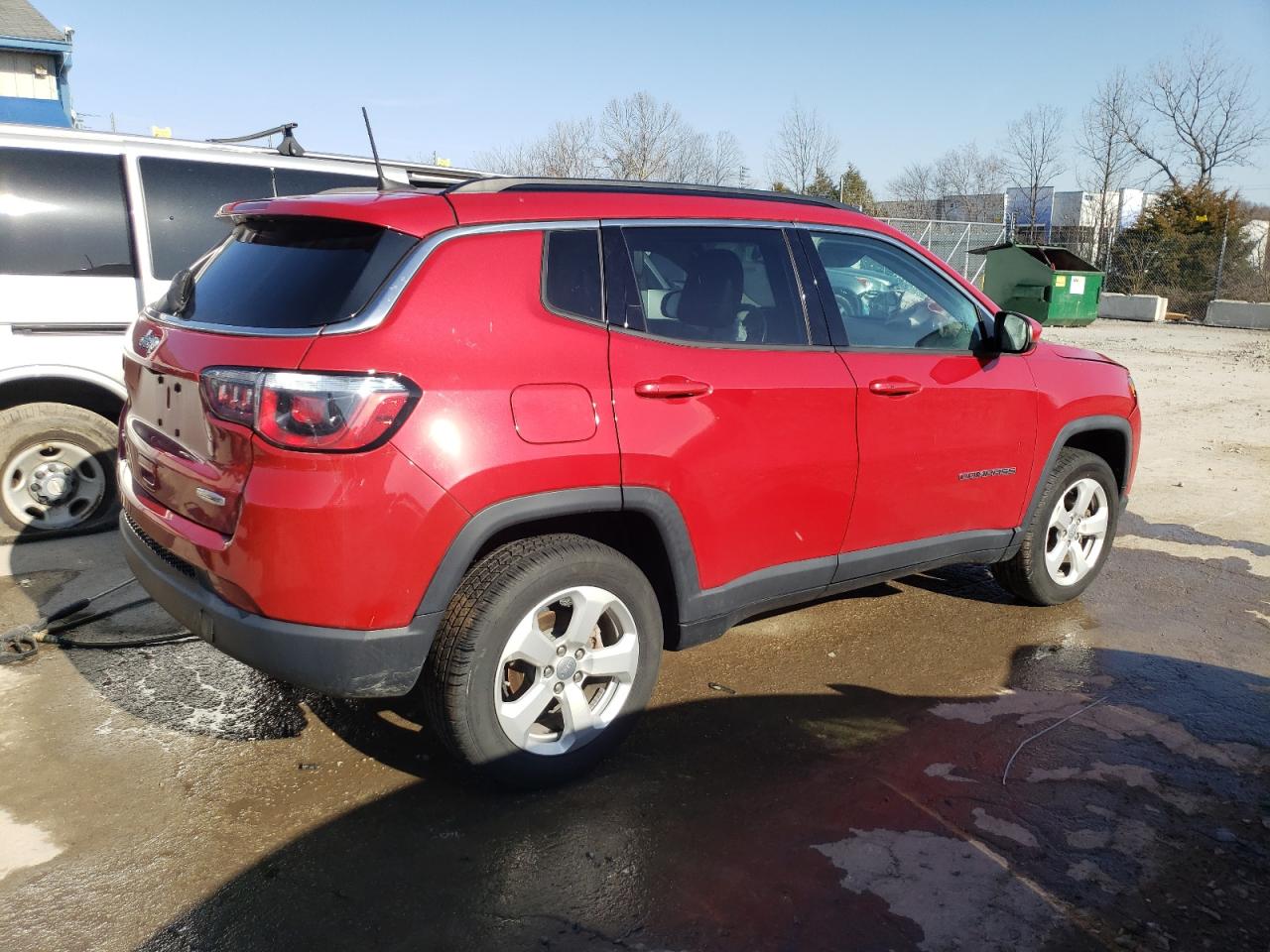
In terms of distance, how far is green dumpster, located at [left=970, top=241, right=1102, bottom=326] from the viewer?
21.5 metres

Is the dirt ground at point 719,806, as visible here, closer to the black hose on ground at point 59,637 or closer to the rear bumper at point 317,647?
the black hose on ground at point 59,637

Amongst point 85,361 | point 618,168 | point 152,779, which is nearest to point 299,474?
point 152,779

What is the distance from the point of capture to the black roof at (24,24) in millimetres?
25156

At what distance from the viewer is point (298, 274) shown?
9.97 ft

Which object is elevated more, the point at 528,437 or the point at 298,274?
the point at 298,274

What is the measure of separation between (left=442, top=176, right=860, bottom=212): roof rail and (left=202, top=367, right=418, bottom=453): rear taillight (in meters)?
0.80

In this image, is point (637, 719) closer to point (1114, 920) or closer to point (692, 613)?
point (692, 613)

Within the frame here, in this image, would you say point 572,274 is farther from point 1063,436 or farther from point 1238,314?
point 1238,314

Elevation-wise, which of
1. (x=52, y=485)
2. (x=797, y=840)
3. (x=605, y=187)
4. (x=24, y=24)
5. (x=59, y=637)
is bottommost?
(x=797, y=840)

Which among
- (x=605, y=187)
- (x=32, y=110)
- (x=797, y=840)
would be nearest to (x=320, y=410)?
(x=605, y=187)

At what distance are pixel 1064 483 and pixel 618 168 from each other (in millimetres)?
29099

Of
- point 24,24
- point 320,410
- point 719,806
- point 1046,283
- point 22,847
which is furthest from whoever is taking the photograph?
point 24,24

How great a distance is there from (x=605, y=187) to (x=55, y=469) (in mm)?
3882

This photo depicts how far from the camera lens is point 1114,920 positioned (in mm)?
2695
